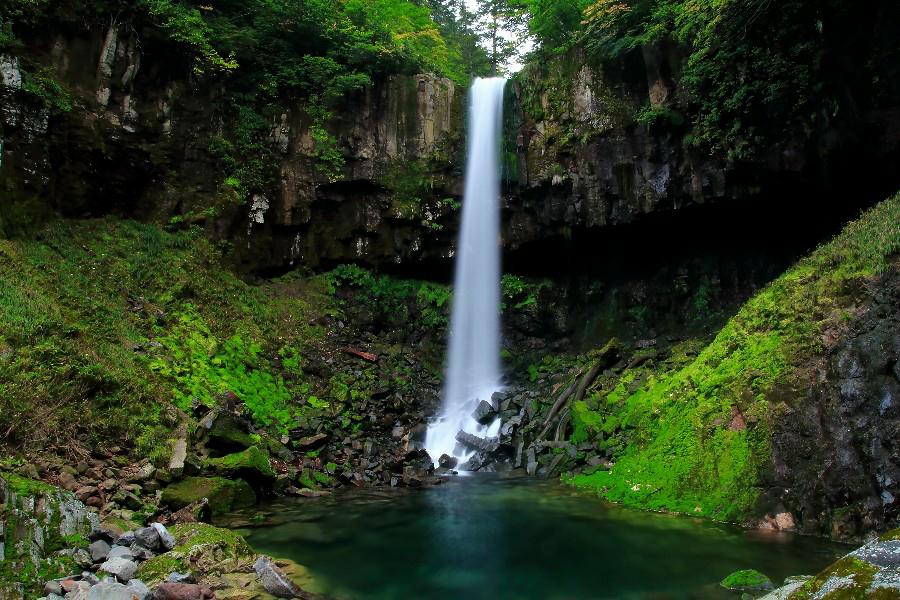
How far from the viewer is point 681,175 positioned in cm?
1720

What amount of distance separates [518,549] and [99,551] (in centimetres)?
522

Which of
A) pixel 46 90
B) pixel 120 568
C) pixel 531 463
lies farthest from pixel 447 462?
pixel 46 90

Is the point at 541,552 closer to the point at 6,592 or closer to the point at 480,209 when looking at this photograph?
the point at 6,592

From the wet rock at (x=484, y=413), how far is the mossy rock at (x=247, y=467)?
6.75m

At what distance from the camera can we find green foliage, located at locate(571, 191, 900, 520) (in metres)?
8.22

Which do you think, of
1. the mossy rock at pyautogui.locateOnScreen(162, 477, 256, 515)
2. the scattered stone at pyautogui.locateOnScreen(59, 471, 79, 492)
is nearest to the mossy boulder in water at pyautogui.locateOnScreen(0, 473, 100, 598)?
the scattered stone at pyautogui.locateOnScreen(59, 471, 79, 492)

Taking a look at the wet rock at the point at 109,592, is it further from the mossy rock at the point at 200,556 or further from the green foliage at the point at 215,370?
the green foliage at the point at 215,370

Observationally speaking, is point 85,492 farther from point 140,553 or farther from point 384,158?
point 384,158

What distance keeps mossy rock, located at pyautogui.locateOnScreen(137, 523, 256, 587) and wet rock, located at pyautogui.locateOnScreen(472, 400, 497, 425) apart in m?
9.62

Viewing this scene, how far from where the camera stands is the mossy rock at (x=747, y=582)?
5270 millimetres

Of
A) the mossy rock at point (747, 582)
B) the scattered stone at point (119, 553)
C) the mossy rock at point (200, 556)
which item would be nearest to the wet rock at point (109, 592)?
the mossy rock at point (200, 556)

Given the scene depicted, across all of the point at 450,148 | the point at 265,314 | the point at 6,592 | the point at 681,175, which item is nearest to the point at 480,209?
the point at 450,148

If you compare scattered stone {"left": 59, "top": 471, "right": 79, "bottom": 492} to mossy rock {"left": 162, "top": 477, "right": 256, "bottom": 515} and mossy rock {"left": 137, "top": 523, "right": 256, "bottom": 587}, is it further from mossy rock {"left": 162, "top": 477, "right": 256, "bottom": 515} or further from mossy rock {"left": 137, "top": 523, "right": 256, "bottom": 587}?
mossy rock {"left": 137, "top": 523, "right": 256, "bottom": 587}

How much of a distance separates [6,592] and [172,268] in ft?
40.6
